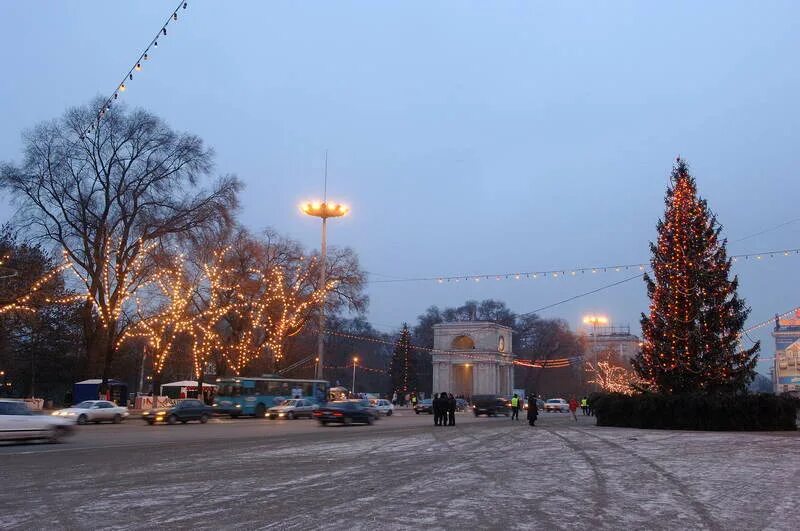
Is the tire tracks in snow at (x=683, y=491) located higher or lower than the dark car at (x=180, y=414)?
lower

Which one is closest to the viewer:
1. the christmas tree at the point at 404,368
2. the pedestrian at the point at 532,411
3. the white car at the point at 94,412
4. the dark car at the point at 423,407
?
the pedestrian at the point at 532,411

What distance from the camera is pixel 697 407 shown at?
30.3m

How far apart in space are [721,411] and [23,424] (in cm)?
2559

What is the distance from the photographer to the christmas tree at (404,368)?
96.4 m

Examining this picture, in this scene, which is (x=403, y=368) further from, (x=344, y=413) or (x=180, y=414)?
(x=344, y=413)

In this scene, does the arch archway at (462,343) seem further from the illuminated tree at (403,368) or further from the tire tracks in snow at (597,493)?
the tire tracks in snow at (597,493)

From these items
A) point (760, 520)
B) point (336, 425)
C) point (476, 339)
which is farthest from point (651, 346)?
point (476, 339)

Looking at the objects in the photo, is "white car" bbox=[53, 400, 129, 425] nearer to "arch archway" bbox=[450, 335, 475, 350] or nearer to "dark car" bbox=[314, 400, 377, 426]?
"dark car" bbox=[314, 400, 377, 426]

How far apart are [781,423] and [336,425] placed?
19648mm

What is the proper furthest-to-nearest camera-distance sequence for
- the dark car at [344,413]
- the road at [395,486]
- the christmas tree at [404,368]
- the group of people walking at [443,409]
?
1. the christmas tree at [404,368]
2. the dark car at [344,413]
3. the group of people walking at [443,409]
4. the road at [395,486]

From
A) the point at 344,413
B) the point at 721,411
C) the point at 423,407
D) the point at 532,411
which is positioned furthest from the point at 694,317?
the point at 423,407

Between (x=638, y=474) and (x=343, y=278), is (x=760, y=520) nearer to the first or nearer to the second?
(x=638, y=474)

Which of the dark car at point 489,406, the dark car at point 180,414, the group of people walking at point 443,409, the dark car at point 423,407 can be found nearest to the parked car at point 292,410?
the dark car at point 180,414

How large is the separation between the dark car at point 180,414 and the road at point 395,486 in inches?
596
